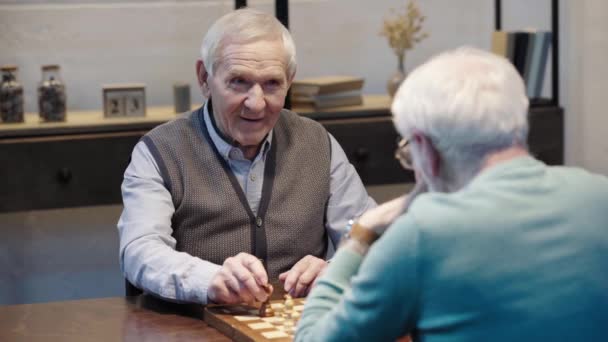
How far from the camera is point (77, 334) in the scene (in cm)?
206

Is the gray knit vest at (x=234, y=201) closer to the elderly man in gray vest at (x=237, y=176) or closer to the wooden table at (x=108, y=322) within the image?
the elderly man in gray vest at (x=237, y=176)

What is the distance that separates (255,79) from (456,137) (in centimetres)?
116

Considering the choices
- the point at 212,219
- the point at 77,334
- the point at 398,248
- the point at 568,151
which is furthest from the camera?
the point at 568,151

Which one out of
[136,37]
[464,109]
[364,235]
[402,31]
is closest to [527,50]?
[402,31]

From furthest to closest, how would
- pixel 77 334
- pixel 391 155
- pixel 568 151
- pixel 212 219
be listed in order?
1. pixel 568 151
2. pixel 391 155
3. pixel 212 219
4. pixel 77 334

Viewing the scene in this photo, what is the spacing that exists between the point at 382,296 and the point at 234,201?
1144 millimetres

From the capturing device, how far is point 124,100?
4062mm

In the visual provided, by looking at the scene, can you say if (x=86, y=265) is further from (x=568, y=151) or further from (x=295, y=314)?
(x=295, y=314)

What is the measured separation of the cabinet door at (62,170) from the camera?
3754 mm

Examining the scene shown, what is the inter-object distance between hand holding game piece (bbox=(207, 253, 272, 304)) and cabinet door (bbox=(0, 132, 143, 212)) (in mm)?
1782

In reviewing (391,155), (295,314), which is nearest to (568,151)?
(391,155)

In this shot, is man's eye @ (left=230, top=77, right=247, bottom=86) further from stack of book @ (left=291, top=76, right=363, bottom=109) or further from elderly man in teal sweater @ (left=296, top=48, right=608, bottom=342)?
stack of book @ (left=291, top=76, right=363, bottom=109)

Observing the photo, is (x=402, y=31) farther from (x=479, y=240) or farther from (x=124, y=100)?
(x=479, y=240)

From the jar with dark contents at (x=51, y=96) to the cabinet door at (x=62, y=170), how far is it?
0.15m
